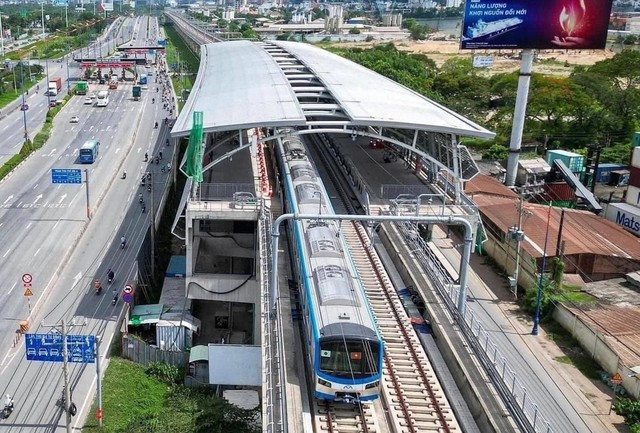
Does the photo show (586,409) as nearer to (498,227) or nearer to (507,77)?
(498,227)

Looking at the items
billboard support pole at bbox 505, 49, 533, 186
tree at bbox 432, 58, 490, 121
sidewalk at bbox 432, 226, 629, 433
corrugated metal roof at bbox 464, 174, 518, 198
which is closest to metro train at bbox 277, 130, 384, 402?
sidewalk at bbox 432, 226, 629, 433

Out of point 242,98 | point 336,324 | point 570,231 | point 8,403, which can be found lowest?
point 8,403

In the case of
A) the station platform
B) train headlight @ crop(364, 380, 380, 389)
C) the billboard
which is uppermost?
the billboard

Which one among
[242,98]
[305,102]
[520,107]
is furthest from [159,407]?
[520,107]

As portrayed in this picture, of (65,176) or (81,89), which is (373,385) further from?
(81,89)

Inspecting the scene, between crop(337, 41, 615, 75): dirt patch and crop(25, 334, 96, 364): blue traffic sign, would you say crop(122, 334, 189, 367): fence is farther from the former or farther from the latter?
crop(337, 41, 615, 75): dirt patch

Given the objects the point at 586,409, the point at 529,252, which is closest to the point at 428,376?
the point at 586,409

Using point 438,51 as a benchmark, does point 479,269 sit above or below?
below
